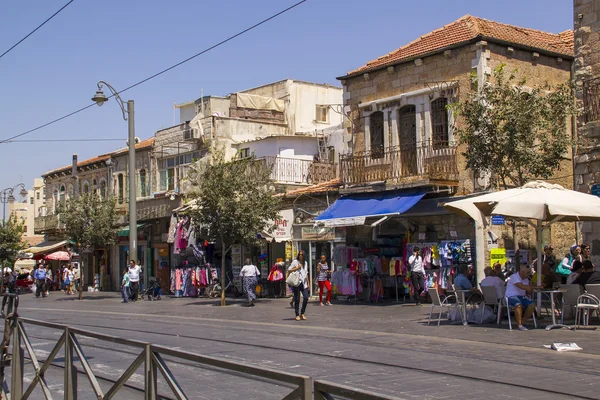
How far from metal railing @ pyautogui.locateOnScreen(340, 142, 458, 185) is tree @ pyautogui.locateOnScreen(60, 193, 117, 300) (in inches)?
549

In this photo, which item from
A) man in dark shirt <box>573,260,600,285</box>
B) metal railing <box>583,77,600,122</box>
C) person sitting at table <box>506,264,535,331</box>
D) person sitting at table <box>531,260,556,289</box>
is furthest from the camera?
metal railing <box>583,77,600,122</box>

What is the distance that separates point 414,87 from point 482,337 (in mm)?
12654

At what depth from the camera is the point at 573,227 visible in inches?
971

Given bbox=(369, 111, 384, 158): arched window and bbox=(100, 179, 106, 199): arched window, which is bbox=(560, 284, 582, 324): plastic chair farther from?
bbox=(100, 179, 106, 199): arched window

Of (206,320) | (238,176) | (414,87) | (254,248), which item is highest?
(414,87)

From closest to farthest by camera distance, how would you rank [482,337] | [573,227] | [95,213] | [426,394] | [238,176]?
[426,394]
[482,337]
[573,227]
[238,176]
[95,213]

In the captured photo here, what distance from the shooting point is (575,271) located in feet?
54.1

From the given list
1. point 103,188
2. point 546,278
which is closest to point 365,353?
point 546,278

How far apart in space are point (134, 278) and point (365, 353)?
20195 mm

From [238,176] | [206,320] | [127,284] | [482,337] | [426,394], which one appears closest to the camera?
[426,394]

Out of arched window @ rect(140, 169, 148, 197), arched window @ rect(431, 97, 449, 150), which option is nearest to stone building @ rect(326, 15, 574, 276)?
arched window @ rect(431, 97, 449, 150)

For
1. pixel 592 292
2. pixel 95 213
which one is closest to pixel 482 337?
pixel 592 292

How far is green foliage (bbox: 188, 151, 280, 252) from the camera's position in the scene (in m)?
26.0

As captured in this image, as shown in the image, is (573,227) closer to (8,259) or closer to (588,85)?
(588,85)
